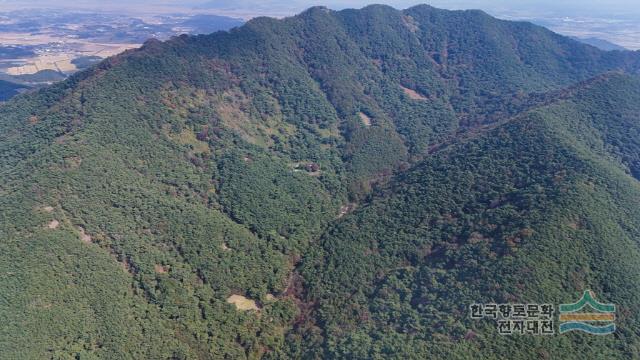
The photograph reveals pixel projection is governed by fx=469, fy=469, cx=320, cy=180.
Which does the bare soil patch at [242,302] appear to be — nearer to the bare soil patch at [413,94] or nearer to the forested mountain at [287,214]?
the forested mountain at [287,214]

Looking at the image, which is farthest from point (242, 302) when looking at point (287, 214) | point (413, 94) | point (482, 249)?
point (413, 94)

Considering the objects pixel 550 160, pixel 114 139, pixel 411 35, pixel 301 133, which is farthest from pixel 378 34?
pixel 114 139

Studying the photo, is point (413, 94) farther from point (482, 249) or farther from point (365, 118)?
point (482, 249)

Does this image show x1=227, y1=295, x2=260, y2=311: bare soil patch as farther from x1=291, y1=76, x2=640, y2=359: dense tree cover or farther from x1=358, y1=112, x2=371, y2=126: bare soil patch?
x1=358, y1=112, x2=371, y2=126: bare soil patch

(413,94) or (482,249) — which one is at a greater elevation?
(413,94)

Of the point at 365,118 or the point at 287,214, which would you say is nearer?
the point at 287,214

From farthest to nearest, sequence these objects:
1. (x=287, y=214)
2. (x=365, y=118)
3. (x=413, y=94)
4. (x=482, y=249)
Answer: (x=413, y=94) < (x=365, y=118) < (x=287, y=214) < (x=482, y=249)

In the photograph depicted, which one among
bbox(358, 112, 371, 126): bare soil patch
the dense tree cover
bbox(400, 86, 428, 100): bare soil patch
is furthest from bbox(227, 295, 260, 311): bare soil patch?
bbox(400, 86, 428, 100): bare soil patch

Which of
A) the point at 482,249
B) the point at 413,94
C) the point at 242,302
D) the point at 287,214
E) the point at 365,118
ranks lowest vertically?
the point at 242,302

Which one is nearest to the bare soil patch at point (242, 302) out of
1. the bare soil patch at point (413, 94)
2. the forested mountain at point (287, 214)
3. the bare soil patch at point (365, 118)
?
the forested mountain at point (287, 214)
